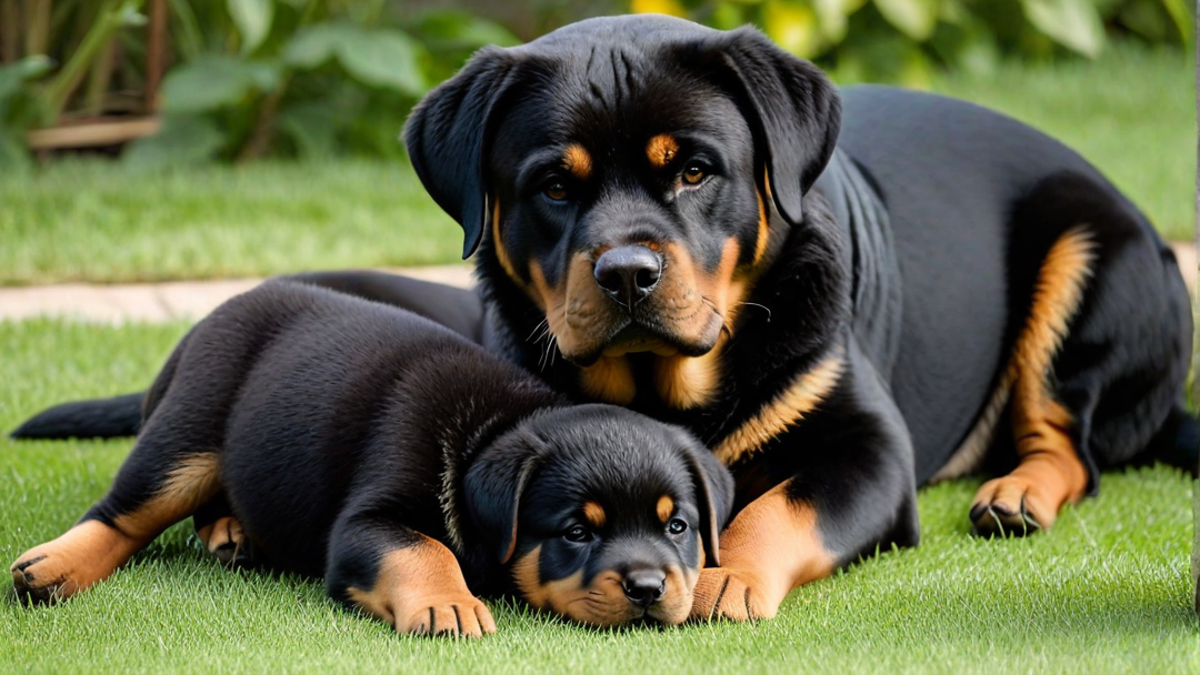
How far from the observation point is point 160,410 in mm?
4168

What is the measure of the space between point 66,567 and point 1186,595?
2565mm

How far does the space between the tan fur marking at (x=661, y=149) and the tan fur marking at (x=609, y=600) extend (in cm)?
99

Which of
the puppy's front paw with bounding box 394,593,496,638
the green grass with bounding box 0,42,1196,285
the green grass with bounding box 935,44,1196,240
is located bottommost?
the green grass with bounding box 935,44,1196,240

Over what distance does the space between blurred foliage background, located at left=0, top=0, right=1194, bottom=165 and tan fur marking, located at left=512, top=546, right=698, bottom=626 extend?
17.5 ft

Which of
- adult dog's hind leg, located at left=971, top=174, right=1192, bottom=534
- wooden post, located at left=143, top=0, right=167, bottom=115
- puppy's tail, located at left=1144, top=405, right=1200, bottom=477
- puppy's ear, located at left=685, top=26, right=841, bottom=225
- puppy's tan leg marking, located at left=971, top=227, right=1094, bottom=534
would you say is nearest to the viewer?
puppy's ear, located at left=685, top=26, right=841, bottom=225

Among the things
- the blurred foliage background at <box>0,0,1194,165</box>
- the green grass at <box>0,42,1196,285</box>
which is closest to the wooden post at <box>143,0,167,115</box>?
the blurred foliage background at <box>0,0,1194,165</box>

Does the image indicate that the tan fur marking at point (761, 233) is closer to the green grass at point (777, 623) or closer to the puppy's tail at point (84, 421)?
the green grass at point (777, 623)

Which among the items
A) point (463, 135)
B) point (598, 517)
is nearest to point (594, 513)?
point (598, 517)

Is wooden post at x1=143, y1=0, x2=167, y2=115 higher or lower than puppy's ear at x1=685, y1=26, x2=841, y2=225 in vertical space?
lower

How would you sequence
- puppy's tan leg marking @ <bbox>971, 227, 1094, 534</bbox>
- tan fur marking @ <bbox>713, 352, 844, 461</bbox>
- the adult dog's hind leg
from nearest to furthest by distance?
tan fur marking @ <bbox>713, 352, 844, 461</bbox> < puppy's tan leg marking @ <bbox>971, 227, 1094, 534</bbox> < the adult dog's hind leg

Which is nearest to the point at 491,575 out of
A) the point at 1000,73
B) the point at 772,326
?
the point at 772,326

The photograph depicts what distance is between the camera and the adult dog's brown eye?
3824 millimetres

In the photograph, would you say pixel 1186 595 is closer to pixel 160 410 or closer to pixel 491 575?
pixel 491 575

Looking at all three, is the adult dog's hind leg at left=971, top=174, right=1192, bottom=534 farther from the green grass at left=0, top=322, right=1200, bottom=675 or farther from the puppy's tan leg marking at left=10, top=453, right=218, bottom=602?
the puppy's tan leg marking at left=10, top=453, right=218, bottom=602
